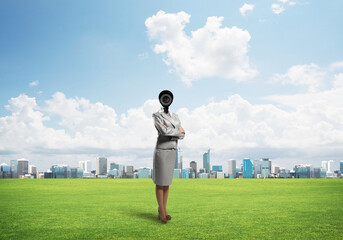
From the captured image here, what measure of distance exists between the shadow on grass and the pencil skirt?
1322mm

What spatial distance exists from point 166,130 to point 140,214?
3509 millimetres

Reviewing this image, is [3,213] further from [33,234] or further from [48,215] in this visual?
[33,234]

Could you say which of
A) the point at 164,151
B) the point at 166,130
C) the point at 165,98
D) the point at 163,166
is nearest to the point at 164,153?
the point at 164,151

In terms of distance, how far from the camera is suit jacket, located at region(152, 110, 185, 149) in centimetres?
899

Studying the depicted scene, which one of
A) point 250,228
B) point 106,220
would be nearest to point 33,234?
point 106,220

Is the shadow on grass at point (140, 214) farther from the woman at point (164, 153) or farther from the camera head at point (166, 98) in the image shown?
the camera head at point (166, 98)

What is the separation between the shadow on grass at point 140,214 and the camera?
9891 millimetres

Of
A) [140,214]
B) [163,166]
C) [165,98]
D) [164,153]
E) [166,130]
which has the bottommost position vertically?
[140,214]

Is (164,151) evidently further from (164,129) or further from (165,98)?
(165,98)

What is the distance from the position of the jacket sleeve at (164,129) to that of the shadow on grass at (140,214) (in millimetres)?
2676

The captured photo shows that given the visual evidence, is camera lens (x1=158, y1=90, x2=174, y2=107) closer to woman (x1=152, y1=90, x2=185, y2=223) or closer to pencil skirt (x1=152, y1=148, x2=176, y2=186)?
woman (x1=152, y1=90, x2=185, y2=223)

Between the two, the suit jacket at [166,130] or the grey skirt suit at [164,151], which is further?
the grey skirt suit at [164,151]

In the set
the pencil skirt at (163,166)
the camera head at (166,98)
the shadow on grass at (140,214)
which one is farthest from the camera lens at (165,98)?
the shadow on grass at (140,214)

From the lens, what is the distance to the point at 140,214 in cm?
1074
